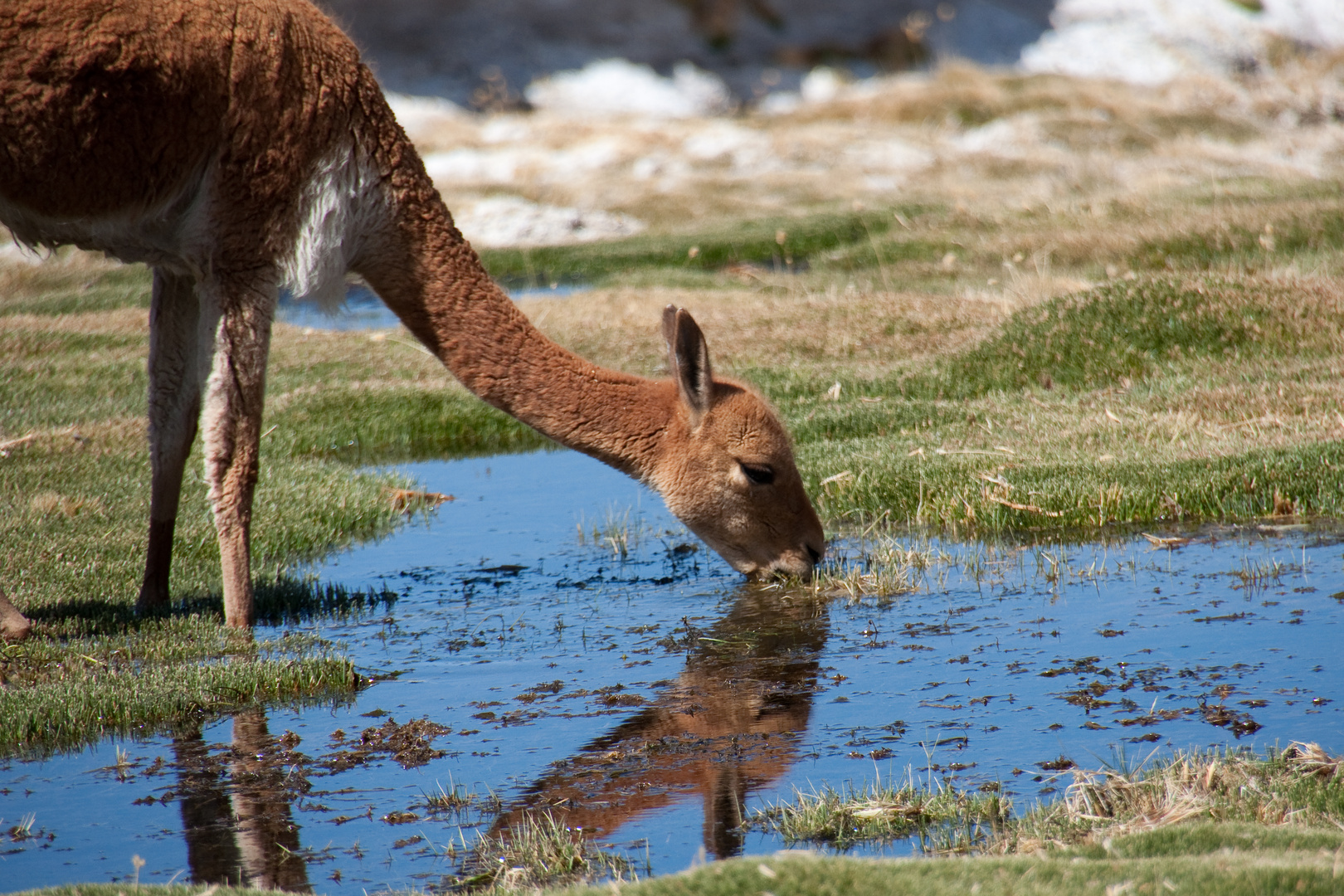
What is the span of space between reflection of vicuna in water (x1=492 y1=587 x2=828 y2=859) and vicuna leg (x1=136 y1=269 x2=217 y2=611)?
2983 millimetres

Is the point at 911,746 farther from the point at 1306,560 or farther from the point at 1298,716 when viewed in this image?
the point at 1306,560

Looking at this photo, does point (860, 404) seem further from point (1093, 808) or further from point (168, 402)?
point (1093, 808)

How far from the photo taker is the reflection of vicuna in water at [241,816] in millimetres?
4207

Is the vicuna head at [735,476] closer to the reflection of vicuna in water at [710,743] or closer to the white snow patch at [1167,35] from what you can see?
the reflection of vicuna in water at [710,743]

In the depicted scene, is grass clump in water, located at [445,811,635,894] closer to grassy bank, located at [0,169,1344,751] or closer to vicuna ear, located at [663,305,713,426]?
grassy bank, located at [0,169,1344,751]

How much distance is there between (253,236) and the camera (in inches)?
255

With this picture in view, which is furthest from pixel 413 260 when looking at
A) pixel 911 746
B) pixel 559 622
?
pixel 911 746

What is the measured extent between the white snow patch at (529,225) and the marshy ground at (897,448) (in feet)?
5.37

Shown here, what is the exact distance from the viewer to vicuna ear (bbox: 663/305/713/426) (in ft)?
22.5

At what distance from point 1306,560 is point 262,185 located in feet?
18.2

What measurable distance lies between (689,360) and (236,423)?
2284 mm

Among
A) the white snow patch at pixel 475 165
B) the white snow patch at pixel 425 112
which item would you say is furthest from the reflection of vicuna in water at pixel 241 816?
the white snow patch at pixel 425 112

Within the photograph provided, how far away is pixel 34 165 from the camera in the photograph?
6004 mm

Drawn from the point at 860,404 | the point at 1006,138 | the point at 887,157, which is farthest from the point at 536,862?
the point at 1006,138
